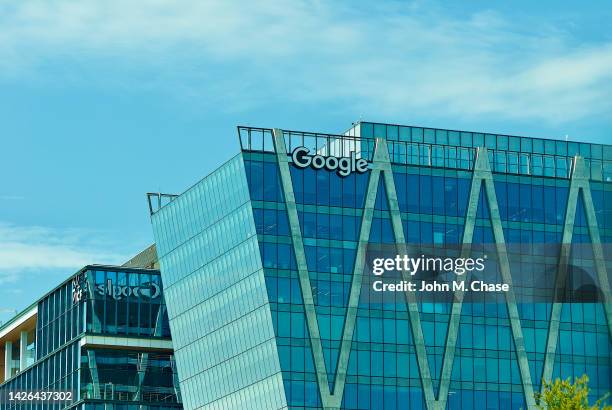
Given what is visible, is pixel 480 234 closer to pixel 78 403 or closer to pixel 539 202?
pixel 539 202

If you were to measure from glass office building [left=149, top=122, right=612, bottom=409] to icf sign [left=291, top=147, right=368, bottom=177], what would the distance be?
16 cm

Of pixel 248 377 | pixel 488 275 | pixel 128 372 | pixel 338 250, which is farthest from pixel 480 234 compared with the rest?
pixel 128 372

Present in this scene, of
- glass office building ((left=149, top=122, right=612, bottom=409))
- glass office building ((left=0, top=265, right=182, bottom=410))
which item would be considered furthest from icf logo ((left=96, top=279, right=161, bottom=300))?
glass office building ((left=149, top=122, right=612, bottom=409))

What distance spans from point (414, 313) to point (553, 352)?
1565cm

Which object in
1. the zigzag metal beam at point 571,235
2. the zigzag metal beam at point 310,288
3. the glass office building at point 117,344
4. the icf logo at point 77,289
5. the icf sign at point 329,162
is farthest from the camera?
the icf logo at point 77,289

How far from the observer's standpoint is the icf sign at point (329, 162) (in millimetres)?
158375

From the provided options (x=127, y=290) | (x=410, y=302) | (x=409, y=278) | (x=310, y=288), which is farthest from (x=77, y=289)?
(x=410, y=302)

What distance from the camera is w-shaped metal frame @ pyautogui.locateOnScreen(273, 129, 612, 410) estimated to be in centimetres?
15625

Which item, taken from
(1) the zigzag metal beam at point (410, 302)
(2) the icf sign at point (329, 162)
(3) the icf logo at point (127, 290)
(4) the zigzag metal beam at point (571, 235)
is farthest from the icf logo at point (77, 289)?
(4) the zigzag metal beam at point (571, 235)

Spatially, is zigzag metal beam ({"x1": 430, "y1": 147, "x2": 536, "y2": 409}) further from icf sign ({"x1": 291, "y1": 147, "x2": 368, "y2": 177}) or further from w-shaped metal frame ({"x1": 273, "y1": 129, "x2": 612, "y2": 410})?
icf sign ({"x1": 291, "y1": 147, "x2": 368, "y2": 177})

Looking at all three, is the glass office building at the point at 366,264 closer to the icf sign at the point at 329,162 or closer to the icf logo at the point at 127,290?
the icf sign at the point at 329,162

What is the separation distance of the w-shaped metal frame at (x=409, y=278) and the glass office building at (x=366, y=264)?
0.14 metres

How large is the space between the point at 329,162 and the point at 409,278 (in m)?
13.8

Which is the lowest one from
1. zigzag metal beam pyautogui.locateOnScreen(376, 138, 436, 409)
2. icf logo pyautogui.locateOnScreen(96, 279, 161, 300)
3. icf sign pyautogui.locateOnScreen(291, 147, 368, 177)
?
zigzag metal beam pyautogui.locateOnScreen(376, 138, 436, 409)
